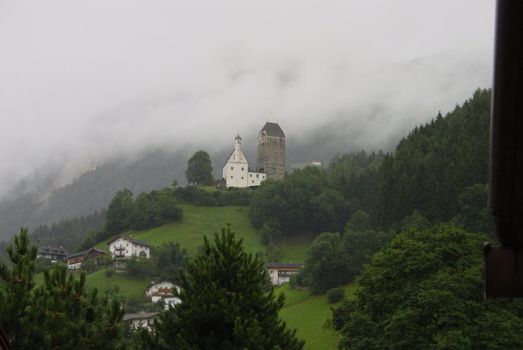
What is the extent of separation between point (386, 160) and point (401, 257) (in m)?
46.5

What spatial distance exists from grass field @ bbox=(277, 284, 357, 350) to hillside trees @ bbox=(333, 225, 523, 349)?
1385 centimetres

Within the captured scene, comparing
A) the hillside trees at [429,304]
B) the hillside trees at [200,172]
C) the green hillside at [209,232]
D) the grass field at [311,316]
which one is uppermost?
the hillside trees at [200,172]

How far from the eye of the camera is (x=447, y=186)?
72188 mm

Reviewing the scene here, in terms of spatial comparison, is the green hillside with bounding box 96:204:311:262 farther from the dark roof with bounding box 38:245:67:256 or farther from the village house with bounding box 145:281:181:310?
the dark roof with bounding box 38:245:67:256

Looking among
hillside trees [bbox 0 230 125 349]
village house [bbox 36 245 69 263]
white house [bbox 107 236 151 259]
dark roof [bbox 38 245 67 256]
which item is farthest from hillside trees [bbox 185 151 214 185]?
hillside trees [bbox 0 230 125 349]

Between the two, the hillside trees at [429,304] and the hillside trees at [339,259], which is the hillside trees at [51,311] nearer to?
the hillside trees at [429,304]

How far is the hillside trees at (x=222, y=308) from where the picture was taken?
74.5ft

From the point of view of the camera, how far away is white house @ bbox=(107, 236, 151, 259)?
431 ft

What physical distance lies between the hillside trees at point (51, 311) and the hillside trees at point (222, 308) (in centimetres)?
284

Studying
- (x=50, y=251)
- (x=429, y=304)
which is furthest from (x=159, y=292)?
(x=50, y=251)

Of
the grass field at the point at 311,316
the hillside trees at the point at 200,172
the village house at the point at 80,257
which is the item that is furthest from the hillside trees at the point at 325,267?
the hillside trees at the point at 200,172

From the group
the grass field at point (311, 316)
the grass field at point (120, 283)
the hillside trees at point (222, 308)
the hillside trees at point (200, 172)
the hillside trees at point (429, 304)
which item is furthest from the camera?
the hillside trees at point (200, 172)

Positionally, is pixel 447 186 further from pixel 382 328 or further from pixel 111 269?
pixel 111 269

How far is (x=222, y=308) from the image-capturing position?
22766mm
